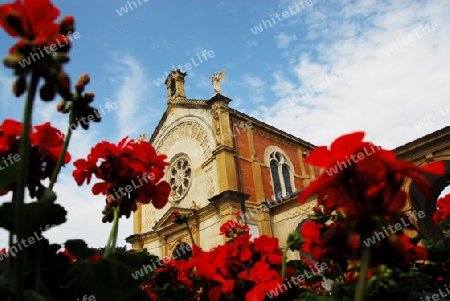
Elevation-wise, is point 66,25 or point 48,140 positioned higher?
point 66,25

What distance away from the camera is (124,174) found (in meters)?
1.66

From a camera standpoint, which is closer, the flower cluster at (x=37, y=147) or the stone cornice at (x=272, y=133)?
the flower cluster at (x=37, y=147)

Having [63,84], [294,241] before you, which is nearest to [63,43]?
[63,84]

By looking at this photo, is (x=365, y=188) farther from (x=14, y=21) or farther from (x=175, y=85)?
(x=175, y=85)

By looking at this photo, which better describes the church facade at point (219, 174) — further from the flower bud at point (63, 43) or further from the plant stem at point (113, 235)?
the flower bud at point (63, 43)

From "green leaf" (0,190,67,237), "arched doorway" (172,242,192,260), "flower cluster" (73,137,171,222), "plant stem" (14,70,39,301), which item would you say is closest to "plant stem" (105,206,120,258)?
"flower cluster" (73,137,171,222)

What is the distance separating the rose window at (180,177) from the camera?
19.4 meters

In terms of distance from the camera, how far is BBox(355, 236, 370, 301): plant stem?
39.8 inches

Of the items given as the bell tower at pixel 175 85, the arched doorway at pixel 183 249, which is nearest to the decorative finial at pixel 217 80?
the bell tower at pixel 175 85

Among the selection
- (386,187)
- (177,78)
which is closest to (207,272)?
(386,187)

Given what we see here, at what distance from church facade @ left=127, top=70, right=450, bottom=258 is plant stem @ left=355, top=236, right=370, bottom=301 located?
14.0 m

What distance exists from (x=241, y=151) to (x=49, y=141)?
16.6m

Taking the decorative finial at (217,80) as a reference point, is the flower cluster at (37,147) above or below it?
below

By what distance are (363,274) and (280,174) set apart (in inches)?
748
